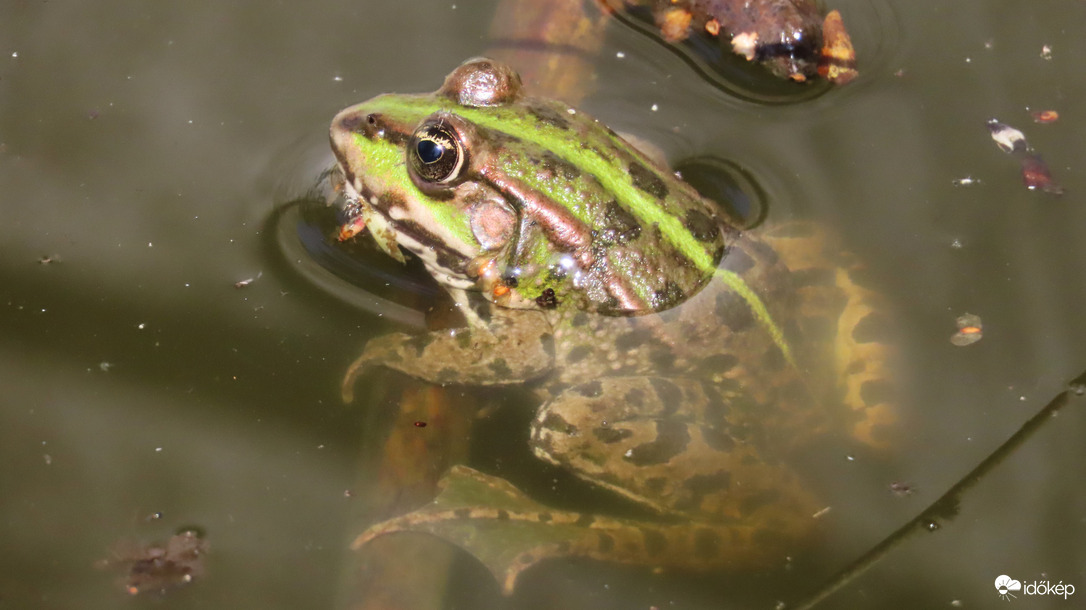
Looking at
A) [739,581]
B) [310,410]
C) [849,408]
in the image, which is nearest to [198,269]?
[310,410]

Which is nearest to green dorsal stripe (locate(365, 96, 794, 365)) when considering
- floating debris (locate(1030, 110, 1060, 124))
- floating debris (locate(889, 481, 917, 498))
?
floating debris (locate(889, 481, 917, 498))

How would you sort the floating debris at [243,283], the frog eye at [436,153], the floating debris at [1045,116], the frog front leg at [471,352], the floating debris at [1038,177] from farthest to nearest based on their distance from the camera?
1. the floating debris at [1045,116]
2. the floating debris at [1038,177]
3. the floating debris at [243,283]
4. the frog front leg at [471,352]
5. the frog eye at [436,153]

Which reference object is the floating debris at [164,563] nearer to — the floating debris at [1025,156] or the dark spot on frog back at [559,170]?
the dark spot on frog back at [559,170]

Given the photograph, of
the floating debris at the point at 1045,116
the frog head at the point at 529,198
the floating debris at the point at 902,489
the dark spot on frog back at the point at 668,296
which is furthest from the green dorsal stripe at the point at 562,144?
the floating debris at the point at 1045,116

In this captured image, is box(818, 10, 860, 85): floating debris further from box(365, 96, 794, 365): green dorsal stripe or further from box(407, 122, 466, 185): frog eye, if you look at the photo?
box(407, 122, 466, 185): frog eye

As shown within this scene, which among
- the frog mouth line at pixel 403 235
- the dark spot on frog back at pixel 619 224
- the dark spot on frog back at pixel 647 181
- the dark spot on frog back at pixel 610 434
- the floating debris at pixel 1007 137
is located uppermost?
the floating debris at pixel 1007 137

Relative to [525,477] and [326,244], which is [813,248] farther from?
[326,244]
